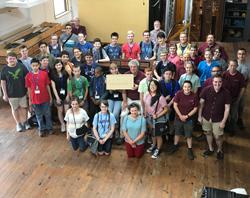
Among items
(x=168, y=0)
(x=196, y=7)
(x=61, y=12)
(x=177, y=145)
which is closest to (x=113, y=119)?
(x=177, y=145)

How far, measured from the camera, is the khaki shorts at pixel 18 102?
5699 millimetres

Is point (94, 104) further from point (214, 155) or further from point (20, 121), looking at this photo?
point (214, 155)

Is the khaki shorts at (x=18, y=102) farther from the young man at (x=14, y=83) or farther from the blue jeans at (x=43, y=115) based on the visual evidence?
the blue jeans at (x=43, y=115)

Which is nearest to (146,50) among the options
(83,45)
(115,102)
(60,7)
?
(83,45)

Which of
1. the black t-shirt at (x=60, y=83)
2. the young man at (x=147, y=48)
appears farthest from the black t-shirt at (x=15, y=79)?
the young man at (x=147, y=48)

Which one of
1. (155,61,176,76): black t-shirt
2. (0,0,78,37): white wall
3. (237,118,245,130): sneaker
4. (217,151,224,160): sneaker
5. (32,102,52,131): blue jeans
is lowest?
(217,151,224,160): sneaker

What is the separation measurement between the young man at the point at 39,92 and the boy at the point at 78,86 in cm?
37

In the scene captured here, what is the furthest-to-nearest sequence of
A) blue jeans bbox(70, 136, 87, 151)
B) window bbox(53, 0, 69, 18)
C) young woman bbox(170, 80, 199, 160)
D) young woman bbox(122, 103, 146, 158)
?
1. window bbox(53, 0, 69, 18)
2. blue jeans bbox(70, 136, 87, 151)
3. young woman bbox(122, 103, 146, 158)
4. young woman bbox(170, 80, 199, 160)

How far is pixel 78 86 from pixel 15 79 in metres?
1.03

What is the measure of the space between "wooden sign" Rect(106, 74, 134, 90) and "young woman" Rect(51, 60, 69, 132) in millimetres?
747

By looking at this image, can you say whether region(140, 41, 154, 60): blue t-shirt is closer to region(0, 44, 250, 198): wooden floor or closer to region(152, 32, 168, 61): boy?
region(152, 32, 168, 61): boy

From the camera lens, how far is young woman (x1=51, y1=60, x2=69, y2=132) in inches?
214

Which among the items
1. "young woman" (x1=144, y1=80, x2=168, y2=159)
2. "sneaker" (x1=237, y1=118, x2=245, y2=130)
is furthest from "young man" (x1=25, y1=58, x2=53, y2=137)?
"sneaker" (x1=237, y1=118, x2=245, y2=130)

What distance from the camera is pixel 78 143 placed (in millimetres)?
5371
